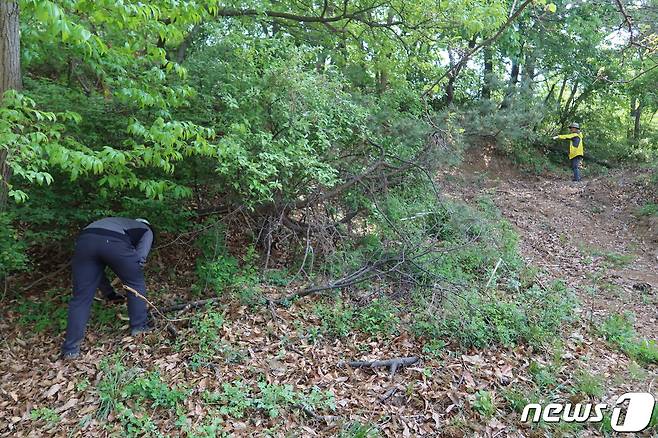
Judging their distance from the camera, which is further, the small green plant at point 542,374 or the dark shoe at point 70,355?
the dark shoe at point 70,355

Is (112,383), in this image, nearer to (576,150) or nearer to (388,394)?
(388,394)

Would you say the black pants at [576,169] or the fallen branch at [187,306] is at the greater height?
the black pants at [576,169]

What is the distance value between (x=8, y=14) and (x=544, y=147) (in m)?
15.4

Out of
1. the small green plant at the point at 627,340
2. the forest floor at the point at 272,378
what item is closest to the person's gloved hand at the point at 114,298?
the forest floor at the point at 272,378

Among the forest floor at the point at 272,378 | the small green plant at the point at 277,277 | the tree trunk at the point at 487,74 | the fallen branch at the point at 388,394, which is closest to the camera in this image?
the forest floor at the point at 272,378

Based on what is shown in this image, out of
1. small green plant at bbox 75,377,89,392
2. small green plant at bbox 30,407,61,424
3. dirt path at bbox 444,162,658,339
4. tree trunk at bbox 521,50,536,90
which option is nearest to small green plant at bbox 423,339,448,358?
dirt path at bbox 444,162,658,339

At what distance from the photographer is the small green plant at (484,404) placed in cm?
377

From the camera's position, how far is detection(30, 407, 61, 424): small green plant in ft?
12.1

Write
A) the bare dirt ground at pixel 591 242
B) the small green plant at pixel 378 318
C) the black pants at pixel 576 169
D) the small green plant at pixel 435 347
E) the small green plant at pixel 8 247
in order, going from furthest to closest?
the black pants at pixel 576 169 < the small green plant at pixel 378 318 < the bare dirt ground at pixel 591 242 < the small green plant at pixel 435 347 < the small green plant at pixel 8 247

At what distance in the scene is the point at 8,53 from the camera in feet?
14.1

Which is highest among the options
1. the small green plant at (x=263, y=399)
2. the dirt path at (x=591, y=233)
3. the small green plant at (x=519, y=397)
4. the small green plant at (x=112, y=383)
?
the dirt path at (x=591, y=233)

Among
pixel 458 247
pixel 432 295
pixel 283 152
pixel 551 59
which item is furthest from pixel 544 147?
pixel 283 152

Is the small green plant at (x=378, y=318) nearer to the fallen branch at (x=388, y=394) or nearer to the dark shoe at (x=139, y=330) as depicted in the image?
the fallen branch at (x=388, y=394)

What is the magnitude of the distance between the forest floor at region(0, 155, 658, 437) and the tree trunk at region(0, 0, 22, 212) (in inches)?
76.6
